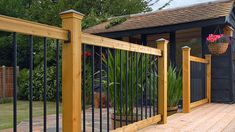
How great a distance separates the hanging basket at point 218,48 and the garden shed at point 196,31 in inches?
16.2

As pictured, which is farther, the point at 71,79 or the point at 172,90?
the point at 172,90

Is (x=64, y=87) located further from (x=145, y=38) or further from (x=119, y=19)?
(x=119, y=19)

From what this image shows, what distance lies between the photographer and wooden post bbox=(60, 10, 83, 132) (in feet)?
7.35

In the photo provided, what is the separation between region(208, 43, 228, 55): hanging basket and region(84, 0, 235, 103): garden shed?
41cm

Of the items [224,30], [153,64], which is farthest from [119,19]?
[153,64]

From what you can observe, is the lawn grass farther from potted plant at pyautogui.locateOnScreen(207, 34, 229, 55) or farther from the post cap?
potted plant at pyautogui.locateOnScreen(207, 34, 229, 55)

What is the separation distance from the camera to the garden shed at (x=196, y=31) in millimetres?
7086

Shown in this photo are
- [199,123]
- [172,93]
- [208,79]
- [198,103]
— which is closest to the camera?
[199,123]

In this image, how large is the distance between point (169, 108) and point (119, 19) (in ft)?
15.7

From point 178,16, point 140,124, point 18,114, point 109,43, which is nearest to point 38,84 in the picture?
point 18,114

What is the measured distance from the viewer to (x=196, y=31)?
7.89 metres

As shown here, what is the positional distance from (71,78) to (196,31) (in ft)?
20.4

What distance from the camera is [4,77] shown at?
11.5 metres

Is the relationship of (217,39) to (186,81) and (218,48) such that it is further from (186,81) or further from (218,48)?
(186,81)
